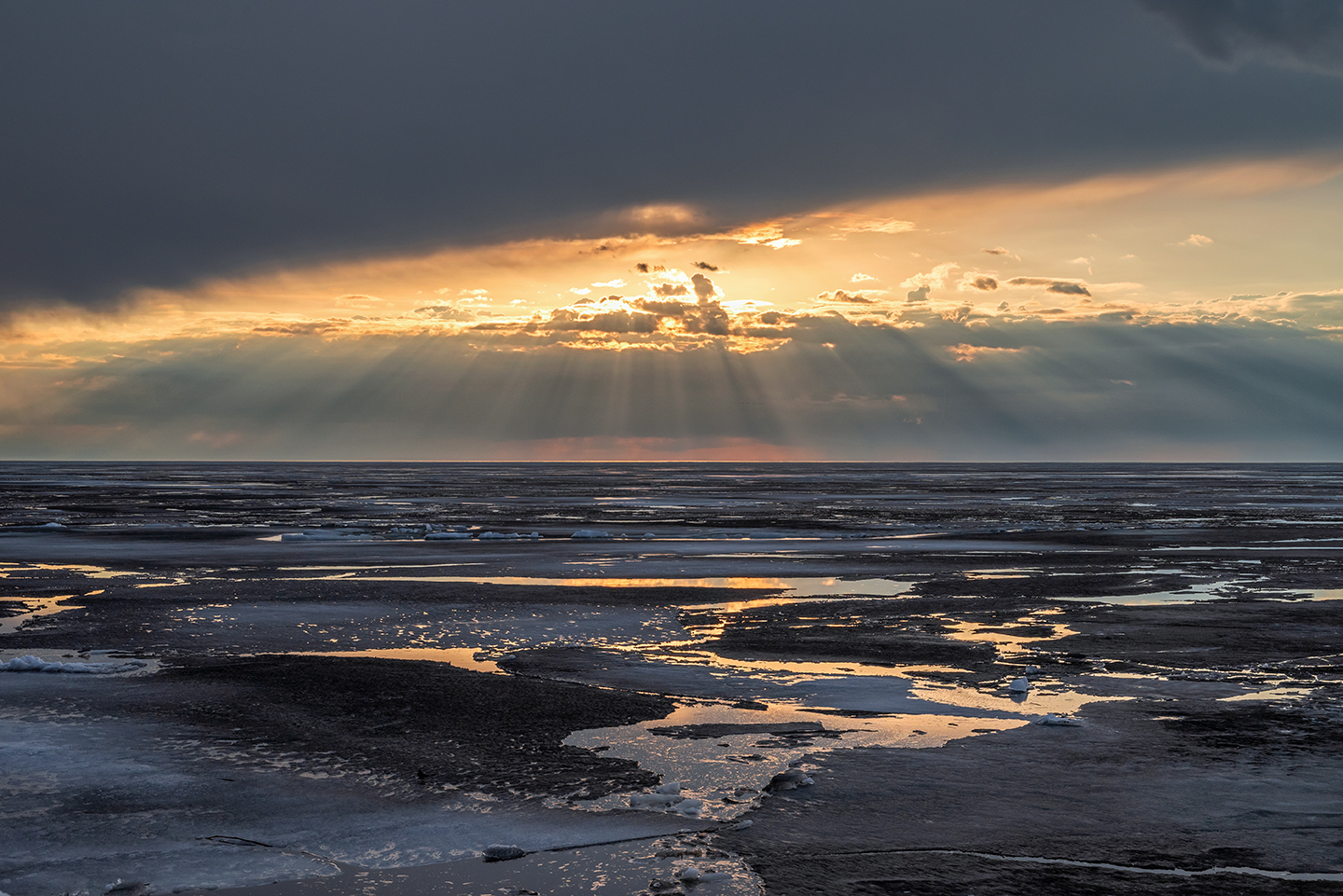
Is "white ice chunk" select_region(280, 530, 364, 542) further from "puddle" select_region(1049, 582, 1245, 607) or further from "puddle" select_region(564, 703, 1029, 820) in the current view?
"puddle" select_region(564, 703, 1029, 820)

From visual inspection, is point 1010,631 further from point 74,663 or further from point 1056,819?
point 74,663

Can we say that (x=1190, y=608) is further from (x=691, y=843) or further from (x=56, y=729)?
(x=56, y=729)

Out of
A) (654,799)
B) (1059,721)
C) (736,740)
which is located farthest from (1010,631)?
(654,799)

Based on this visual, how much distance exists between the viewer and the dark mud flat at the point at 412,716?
8695mm

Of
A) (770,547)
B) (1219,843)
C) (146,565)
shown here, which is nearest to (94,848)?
(1219,843)

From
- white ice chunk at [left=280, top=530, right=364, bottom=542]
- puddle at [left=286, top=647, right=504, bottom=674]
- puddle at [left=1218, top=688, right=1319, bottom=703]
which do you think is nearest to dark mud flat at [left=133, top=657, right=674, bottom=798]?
puddle at [left=286, top=647, right=504, bottom=674]

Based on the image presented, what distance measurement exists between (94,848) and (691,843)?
394 cm

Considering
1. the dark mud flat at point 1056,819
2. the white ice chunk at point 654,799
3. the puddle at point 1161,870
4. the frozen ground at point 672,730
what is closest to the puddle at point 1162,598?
the frozen ground at point 672,730

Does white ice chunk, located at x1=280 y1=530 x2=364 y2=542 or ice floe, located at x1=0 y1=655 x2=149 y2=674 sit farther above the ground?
ice floe, located at x1=0 y1=655 x2=149 y2=674

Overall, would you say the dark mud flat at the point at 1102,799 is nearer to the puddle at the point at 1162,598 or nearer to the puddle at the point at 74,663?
the puddle at the point at 1162,598

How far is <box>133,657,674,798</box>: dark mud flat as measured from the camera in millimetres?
8695

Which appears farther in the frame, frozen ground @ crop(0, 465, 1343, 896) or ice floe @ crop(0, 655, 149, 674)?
ice floe @ crop(0, 655, 149, 674)

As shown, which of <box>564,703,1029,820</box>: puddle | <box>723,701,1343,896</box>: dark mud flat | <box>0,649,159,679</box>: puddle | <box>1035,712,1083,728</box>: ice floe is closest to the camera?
<box>723,701,1343,896</box>: dark mud flat

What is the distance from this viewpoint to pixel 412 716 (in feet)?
34.8
